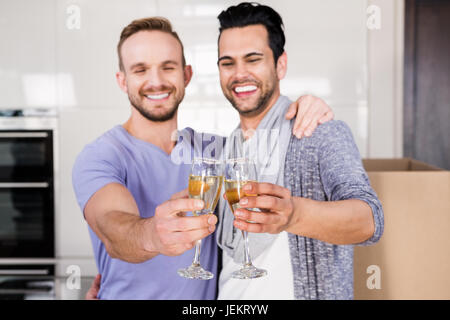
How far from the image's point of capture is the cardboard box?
1.05m

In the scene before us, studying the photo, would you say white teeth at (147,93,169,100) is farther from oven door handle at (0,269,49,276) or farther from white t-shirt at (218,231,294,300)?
oven door handle at (0,269,49,276)

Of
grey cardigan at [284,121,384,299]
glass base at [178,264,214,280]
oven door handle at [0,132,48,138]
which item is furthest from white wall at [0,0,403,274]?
glass base at [178,264,214,280]

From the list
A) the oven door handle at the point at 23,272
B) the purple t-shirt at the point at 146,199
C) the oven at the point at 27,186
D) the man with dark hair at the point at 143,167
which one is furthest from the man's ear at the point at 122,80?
the oven door handle at the point at 23,272

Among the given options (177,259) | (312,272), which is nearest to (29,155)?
(177,259)

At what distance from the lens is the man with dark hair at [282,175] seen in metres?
0.92

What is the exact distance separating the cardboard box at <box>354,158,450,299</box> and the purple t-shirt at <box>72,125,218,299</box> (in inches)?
16.4

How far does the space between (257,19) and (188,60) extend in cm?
21

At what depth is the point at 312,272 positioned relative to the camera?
1.08 meters

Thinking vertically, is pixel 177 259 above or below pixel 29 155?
below

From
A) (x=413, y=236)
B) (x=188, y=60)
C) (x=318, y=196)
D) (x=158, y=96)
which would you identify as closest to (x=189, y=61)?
(x=188, y=60)

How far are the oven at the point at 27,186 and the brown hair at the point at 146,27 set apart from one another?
0.34m

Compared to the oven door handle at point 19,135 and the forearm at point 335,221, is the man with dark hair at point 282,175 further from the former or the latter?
the oven door handle at point 19,135

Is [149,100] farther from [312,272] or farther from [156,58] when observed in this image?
[312,272]

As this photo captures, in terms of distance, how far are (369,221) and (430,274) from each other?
0.31 m
